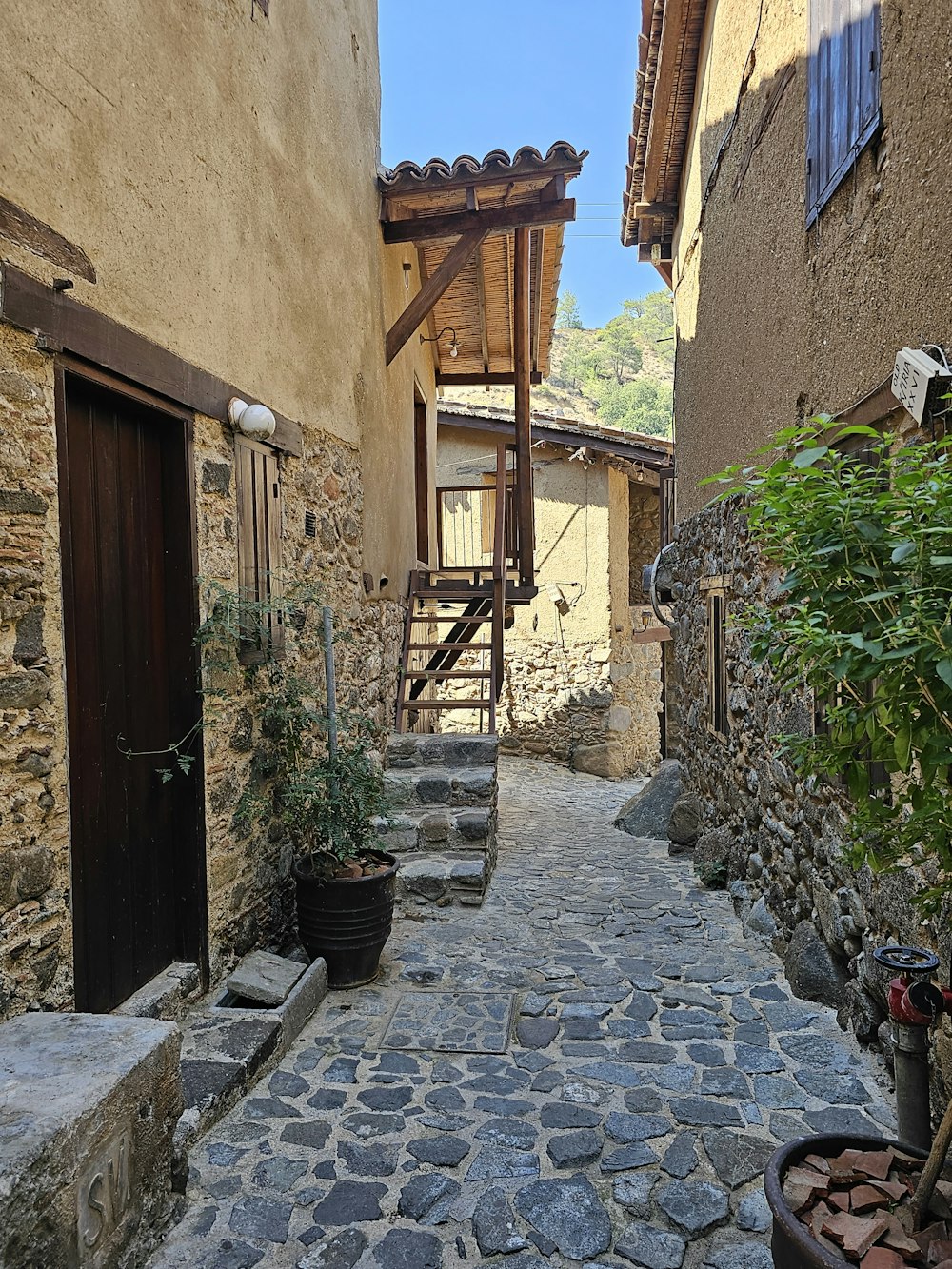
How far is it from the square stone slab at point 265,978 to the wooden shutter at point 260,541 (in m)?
1.32

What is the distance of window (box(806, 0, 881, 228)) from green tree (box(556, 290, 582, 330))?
5413cm

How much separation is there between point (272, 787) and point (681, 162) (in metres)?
6.53

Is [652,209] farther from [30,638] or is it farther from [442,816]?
[30,638]

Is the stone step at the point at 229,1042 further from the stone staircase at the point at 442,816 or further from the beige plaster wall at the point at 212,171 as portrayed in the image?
the beige plaster wall at the point at 212,171

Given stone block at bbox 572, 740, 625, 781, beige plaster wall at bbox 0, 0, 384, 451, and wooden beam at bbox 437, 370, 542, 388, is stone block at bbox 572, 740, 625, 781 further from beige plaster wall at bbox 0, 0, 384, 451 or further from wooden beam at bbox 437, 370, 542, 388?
beige plaster wall at bbox 0, 0, 384, 451

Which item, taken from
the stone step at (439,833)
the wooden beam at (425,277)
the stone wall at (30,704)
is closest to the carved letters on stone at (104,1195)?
the stone wall at (30,704)

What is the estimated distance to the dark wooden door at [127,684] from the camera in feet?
9.17

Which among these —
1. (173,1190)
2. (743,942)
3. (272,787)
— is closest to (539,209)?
(272,787)

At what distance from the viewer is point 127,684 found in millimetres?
3094

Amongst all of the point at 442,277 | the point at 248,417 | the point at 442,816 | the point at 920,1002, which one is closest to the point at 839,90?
the point at 248,417

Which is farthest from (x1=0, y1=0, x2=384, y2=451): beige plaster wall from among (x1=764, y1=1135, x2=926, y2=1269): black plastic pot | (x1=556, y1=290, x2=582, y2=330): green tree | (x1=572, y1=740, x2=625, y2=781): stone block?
(x1=556, y1=290, x2=582, y2=330): green tree

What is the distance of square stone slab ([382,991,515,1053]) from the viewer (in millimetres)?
3377

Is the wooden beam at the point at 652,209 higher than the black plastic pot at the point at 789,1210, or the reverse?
the wooden beam at the point at 652,209

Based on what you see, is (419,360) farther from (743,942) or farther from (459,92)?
(459,92)
